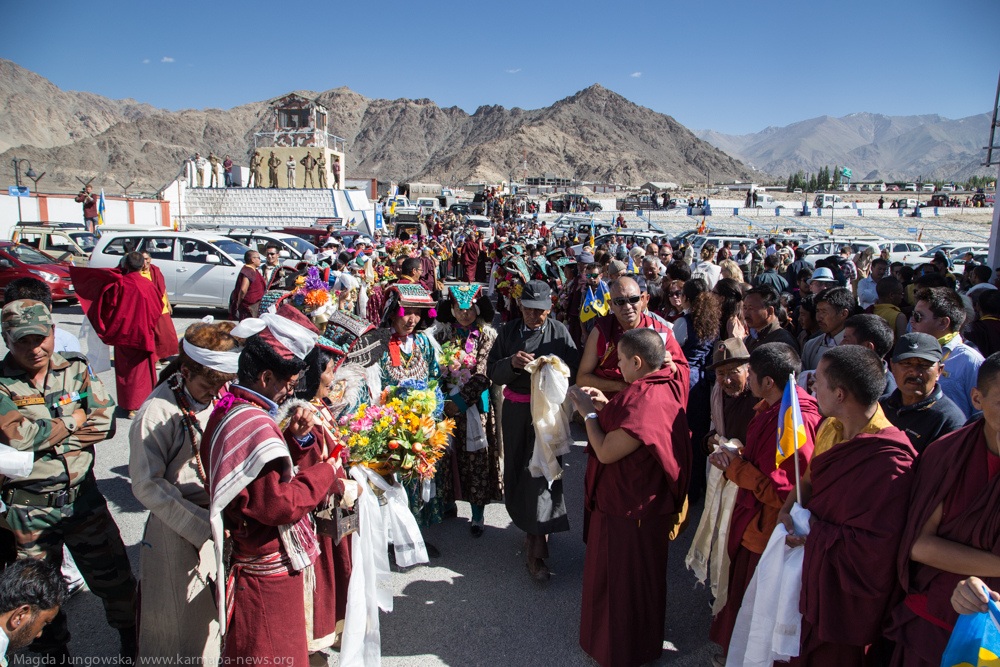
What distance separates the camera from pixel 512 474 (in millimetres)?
4203

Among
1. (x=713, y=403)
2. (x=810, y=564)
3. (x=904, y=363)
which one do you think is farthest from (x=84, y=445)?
(x=904, y=363)

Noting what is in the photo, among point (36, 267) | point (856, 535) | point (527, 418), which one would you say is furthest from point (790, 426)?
point (36, 267)

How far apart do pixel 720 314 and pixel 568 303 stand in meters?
3.40

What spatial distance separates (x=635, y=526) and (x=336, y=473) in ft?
5.28

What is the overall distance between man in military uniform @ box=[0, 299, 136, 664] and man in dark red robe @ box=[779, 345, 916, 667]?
11.3 ft

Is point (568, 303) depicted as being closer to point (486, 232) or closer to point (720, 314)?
point (720, 314)

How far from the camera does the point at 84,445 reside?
303 cm

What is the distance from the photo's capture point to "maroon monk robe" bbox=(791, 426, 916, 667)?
2.20 meters

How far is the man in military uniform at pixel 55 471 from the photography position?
2.78 m

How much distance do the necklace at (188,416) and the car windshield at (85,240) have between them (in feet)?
59.2

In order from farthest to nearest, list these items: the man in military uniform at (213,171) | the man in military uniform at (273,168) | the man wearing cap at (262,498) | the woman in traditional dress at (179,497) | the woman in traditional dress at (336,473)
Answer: the man in military uniform at (273,168), the man in military uniform at (213,171), the woman in traditional dress at (336,473), the woman in traditional dress at (179,497), the man wearing cap at (262,498)

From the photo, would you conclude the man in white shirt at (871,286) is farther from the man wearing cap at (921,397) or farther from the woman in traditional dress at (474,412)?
the woman in traditional dress at (474,412)

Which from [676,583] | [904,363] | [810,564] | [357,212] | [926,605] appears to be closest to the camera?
[926,605]

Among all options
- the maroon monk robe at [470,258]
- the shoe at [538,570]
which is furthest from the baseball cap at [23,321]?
the maroon monk robe at [470,258]
